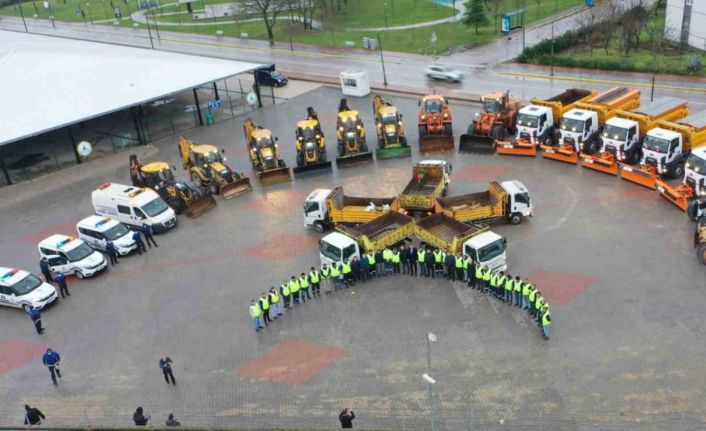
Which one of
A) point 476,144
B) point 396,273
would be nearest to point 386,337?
point 396,273

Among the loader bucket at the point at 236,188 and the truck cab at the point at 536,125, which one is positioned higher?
the truck cab at the point at 536,125

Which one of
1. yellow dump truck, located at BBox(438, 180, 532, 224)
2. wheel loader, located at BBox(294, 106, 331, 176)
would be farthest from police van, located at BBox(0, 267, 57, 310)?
yellow dump truck, located at BBox(438, 180, 532, 224)

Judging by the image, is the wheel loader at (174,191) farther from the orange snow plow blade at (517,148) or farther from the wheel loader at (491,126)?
the orange snow plow blade at (517,148)

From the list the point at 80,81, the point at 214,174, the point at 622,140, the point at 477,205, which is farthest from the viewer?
the point at 80,81

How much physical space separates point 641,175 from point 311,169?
15.6 meters

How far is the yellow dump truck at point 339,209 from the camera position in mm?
27609

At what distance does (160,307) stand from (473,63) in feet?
121

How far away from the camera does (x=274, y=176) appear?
34.2 metres

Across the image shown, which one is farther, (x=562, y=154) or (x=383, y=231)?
(x=562, y=154)

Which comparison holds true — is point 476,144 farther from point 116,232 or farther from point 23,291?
point 23,291

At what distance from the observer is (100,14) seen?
102m

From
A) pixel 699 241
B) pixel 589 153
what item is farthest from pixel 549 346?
pixel 589 153

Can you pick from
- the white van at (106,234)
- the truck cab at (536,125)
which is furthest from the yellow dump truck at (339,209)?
the truck cab at (536,125)

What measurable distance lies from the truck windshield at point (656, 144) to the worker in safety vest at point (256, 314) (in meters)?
19.1
